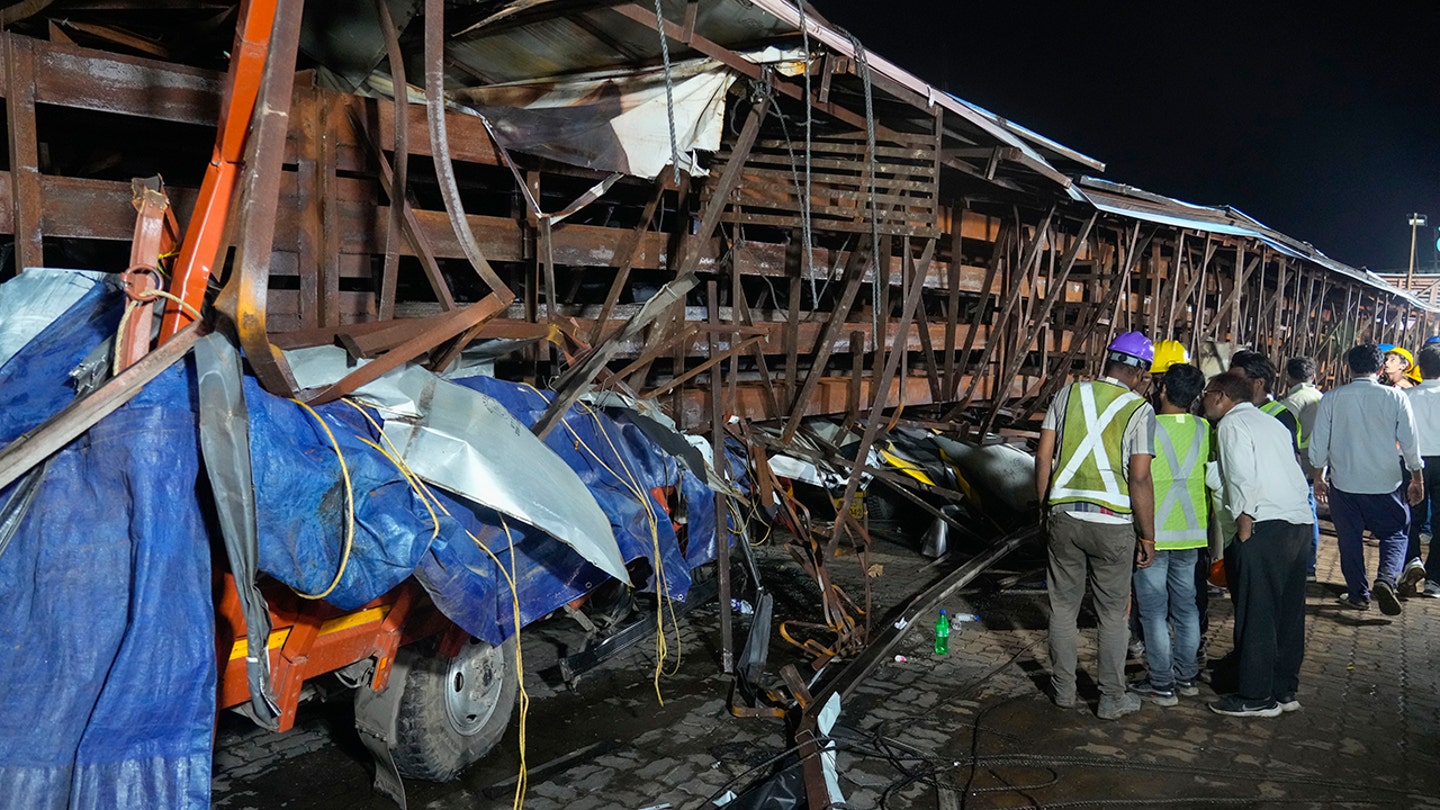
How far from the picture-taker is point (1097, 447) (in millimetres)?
5121

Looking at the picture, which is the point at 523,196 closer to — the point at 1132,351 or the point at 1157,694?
the point at 1132,351

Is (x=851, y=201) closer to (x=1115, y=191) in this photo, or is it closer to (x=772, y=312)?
(x=772, y=312)

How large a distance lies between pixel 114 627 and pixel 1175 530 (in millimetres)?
5157

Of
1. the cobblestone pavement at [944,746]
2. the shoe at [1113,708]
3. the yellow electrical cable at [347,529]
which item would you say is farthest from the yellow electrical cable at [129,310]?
the shoe at [1113,708]

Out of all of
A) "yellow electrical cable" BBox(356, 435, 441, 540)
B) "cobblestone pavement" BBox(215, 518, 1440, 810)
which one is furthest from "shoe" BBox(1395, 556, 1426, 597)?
"yellow electrical cable" BBox(356, 435, 441, 540)

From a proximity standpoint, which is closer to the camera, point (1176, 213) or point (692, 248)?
point (692, 248)

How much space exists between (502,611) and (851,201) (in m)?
4.22

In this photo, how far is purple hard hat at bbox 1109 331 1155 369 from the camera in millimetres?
5324

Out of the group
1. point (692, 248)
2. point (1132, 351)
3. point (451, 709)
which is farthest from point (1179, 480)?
point (451, 709)

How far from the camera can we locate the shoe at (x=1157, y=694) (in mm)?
5406

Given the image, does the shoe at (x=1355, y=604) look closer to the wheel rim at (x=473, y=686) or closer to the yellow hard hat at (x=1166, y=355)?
the yellow hard hat at (x=1166, y=355)

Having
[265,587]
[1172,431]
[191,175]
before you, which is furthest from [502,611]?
[1172,431]

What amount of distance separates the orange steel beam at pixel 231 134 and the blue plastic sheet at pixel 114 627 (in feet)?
2.24

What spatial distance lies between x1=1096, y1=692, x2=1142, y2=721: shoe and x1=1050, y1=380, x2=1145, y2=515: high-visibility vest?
1.09m
